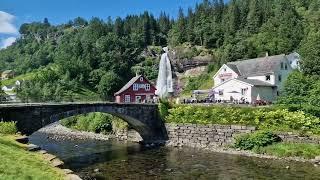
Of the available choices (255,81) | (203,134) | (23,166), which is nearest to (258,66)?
(255,81)

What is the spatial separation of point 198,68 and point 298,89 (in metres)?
75.5

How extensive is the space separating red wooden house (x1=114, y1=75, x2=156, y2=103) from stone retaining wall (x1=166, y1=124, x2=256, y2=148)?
28.1 m

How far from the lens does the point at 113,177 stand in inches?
1564

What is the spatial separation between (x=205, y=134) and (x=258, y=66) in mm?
36420

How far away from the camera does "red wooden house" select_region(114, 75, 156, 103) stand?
92.8 m

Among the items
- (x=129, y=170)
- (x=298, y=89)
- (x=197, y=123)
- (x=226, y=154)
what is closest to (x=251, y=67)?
(x=298, y=89)

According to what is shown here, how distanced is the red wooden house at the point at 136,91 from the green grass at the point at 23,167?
2584 inches

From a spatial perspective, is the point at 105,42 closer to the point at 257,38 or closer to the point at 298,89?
the point at 257,38

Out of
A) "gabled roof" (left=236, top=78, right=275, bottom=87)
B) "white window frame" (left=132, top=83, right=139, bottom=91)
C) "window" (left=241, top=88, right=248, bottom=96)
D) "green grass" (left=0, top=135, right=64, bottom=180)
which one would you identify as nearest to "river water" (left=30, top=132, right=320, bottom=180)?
"green grass" (left=0, top=135, right=64, bottom=180)

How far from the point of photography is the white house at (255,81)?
81438mm

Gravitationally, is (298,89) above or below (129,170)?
above

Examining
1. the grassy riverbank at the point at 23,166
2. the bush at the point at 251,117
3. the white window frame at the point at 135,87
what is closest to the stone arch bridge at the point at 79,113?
the bush at the point at 251,117

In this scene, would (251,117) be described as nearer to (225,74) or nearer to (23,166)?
(225,74)

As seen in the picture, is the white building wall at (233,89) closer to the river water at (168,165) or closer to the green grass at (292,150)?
the river water at (168,165)
